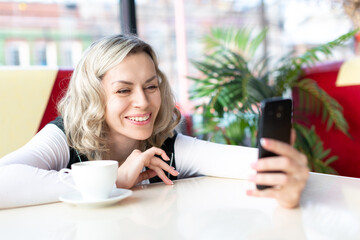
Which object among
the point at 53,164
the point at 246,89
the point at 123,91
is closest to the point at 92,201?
the point at 53,164

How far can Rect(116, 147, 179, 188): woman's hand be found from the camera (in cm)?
104

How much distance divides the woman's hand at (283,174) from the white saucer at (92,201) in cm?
28

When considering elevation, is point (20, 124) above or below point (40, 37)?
below

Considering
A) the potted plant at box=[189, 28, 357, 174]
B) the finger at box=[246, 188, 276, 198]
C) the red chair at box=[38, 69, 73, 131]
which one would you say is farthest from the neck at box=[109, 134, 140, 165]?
the potted plant at box=[189, 28, 357, 174]

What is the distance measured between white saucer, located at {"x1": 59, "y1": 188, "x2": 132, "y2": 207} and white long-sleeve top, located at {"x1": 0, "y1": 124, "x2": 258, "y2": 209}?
0.14 ft

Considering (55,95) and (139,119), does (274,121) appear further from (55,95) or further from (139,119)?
(55,95)

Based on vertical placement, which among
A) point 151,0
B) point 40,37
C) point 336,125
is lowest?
point 336,125

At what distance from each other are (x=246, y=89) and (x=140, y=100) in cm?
142

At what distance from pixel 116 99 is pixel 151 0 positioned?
2799mm

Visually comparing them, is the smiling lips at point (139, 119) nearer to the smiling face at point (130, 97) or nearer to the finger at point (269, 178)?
the smiling face at point (130, 97)

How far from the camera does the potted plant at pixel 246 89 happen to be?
8.40ft

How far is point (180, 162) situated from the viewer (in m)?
1.35

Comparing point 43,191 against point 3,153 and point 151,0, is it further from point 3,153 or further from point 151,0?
point 151,0

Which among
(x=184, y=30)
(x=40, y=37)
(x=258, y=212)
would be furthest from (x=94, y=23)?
(x=258, y=212)
